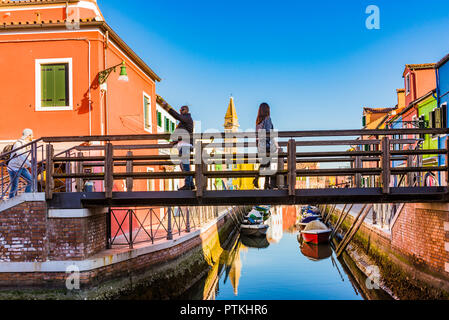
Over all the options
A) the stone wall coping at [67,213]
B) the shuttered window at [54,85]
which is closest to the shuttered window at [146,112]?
the shuttered window at [54,85]

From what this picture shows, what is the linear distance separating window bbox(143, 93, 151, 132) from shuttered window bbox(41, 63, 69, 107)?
483cm

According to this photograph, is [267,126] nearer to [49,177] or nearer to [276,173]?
[276,173]

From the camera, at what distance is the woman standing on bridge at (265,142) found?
845cm

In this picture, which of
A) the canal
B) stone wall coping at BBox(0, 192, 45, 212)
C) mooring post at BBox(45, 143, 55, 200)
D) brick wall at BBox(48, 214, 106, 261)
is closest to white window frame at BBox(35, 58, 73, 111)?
mooring post at BBox(45, 143, 55, 200)

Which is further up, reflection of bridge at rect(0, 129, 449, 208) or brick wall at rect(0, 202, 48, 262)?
reflection of bridge at rect(0, 129, 449, 208)

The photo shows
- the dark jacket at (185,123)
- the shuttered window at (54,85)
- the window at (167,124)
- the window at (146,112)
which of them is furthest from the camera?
the window at (167,124)

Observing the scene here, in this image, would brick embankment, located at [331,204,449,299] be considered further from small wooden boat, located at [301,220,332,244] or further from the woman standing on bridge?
small wooden boat, located at [301,220,332,244]

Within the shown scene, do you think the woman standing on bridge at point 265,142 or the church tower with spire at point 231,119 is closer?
the woman standing on bridge at point 265,142

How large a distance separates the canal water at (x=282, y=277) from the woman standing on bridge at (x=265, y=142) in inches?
182

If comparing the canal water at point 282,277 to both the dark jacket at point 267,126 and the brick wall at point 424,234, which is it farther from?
the dark jacket at point 267,126

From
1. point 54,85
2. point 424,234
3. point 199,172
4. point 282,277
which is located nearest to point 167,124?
point 54,85

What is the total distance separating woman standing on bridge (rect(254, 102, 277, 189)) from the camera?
27.7 feet

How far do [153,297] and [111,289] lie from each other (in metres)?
1.45

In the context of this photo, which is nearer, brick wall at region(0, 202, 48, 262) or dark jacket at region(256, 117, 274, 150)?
brick wall at region(0, 202, 48, 262)
